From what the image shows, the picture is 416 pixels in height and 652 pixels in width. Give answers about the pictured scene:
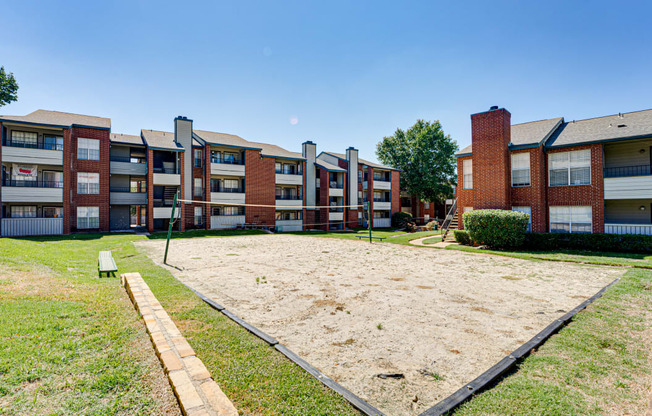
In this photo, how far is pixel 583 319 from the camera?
19.2ft

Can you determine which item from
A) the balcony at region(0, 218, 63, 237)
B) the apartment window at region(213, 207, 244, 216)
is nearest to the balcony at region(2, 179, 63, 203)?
the balcony at region(0, 218, 63, 237)

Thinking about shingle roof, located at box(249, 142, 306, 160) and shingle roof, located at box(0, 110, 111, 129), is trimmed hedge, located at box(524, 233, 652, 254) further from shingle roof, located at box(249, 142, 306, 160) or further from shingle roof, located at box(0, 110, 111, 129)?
shingle roof, located at box(0, 110, 111, 129)

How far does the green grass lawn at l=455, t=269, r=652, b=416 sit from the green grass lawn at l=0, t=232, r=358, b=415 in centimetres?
197

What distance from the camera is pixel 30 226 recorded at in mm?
24609

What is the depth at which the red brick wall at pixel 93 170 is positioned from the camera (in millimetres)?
26719

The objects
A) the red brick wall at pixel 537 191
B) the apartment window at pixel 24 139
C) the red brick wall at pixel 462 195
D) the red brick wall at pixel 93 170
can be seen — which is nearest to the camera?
the red brick wall at pixel 537 191

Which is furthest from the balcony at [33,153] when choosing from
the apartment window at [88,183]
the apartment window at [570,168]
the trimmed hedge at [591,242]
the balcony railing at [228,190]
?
the apartment window at [570,168]

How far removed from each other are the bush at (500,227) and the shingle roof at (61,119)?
3271 cm

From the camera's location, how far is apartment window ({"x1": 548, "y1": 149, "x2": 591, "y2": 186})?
18.2 metres

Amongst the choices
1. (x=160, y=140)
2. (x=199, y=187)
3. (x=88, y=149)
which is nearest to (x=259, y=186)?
(x=199, y=187)

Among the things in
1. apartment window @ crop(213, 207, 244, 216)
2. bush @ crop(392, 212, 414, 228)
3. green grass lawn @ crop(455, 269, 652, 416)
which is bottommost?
green grass lawn @ crop(455, 269, 652, 416)

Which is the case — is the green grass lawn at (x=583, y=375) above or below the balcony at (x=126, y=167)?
below

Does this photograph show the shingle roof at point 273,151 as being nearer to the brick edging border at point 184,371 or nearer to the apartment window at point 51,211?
the apartment window at point 51,211

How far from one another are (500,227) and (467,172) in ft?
21.0
